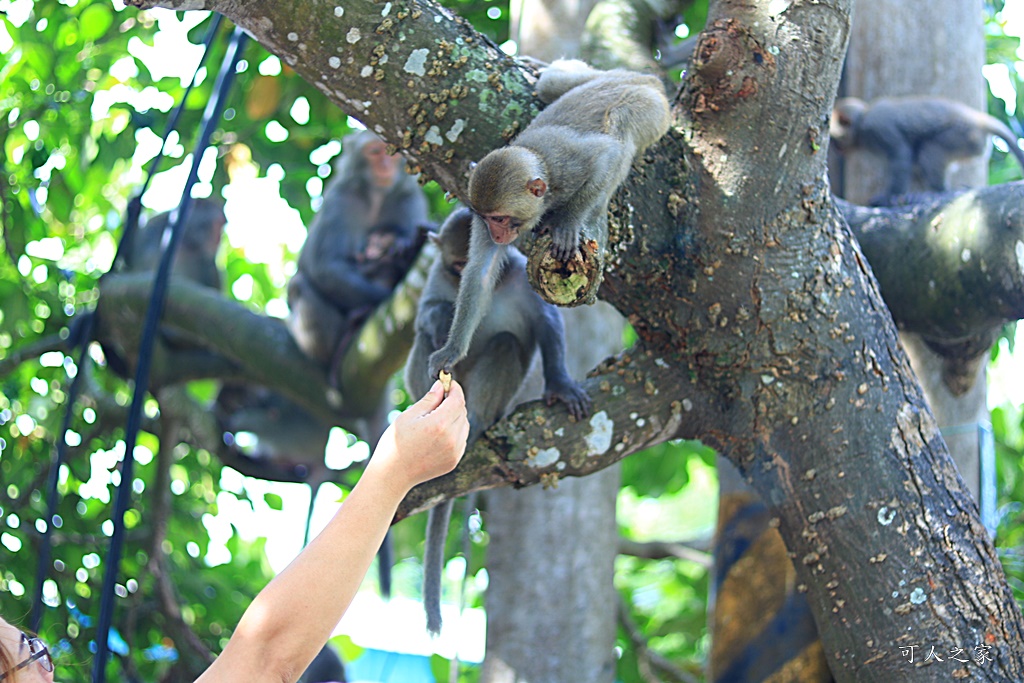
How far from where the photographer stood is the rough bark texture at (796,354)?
217 centimetres

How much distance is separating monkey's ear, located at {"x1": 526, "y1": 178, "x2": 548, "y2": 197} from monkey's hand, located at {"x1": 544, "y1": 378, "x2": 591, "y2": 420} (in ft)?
1.79

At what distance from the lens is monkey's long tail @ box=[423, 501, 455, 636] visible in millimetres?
2688

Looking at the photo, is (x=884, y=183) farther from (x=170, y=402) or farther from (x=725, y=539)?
(x=170, y=402)

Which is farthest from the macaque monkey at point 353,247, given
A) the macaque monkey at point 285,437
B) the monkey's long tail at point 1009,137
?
the monkey's long tail at point 1009,137

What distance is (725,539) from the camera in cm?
325

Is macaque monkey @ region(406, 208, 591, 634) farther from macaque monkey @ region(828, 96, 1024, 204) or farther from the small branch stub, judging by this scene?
macaque monkey @ region(828, 96, 1024, 204)

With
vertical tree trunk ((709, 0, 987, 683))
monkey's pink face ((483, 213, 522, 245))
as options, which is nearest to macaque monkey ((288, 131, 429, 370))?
vertical tree trunk ((709, 0, 987, 683))

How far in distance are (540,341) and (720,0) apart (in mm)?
1141

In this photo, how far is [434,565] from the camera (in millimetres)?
2727

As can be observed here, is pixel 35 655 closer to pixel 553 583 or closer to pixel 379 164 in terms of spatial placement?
pixel 553 583

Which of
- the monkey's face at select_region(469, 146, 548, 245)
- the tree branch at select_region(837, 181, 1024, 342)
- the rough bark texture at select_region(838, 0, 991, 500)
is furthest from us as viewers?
the rough bark texture at select_region(838, 0, 991, 500)

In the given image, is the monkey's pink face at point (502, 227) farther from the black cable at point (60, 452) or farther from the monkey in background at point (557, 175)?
the black cable at point (60, 452)

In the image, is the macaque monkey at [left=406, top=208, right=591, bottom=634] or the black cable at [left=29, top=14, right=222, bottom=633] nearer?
the macaque monkey at [left=406, top=208, right=591, bottom=634]

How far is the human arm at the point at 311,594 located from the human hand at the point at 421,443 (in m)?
0.01
